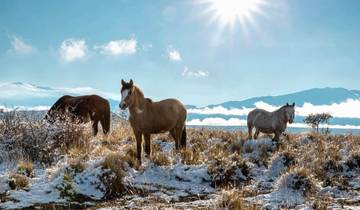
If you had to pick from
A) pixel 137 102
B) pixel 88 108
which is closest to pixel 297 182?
pixel 137 102

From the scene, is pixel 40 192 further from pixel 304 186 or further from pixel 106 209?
pixel 304 186

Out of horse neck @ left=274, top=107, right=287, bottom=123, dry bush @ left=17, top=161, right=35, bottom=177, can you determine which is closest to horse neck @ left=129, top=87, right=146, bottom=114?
dry bush @ left=17, top=161, right=35, bottom=177

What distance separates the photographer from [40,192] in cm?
1020

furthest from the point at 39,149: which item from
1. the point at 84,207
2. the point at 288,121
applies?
the point at 288,121

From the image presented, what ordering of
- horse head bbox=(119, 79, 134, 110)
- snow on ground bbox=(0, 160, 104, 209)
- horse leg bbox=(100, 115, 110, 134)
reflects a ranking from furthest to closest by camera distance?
horse leg bbox=(100, 115, 110, 134) < horse head bbox=(119, 79, 134, 110) < snow on ground bbox=(0, 160, 104, 209)

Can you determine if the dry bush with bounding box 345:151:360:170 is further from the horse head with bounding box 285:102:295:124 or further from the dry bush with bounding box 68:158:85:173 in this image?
the dry bush with bounding box 68:158:85:173

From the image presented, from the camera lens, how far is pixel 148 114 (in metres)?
13.9

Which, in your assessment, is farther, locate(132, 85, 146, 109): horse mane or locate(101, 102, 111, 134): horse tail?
locate(101, 102, 111, 134): horse tail

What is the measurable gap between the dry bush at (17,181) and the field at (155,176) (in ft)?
0.06

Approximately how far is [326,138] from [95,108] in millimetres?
9341

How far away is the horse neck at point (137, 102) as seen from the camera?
1351 centimetres

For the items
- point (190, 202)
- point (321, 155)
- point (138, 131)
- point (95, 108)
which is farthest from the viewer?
point (95, 108)

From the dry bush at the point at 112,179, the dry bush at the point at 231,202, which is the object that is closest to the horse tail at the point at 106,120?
the dry bush at the point at 112,179

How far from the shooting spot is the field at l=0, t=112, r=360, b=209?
9852 millimetres
